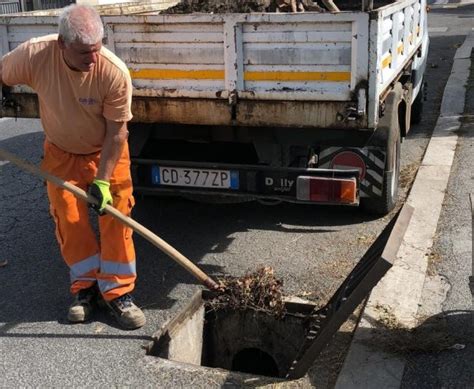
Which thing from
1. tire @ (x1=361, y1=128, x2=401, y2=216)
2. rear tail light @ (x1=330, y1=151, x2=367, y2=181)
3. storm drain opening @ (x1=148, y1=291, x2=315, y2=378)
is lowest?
A: storm drain opening @ (x1=148, y1=291, x2=315, y2=378)

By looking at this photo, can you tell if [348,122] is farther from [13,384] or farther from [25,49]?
[13,384]

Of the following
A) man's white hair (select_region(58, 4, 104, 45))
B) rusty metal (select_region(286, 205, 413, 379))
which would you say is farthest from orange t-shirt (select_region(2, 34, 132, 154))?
rusty metal (select_region(286, 205, 413, 379))

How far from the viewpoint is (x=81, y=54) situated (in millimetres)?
3449

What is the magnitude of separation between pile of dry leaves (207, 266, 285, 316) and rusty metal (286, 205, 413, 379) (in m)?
0.34

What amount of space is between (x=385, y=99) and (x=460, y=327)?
1810 mm

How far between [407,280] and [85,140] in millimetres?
2289

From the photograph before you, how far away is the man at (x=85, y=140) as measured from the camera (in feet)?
11.8

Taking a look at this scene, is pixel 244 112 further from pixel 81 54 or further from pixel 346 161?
pixel 81 54

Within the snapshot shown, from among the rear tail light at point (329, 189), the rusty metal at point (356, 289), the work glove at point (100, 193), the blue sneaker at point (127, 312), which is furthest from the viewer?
the rear tail light at point (329, 189)

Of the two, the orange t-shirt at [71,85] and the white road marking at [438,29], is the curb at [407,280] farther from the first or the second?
the white road marking at [438,29]

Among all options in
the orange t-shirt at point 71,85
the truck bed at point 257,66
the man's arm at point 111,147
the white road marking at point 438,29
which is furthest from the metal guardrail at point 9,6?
the man's arm at point 111,147

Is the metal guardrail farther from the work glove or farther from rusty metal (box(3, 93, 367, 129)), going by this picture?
the work glove

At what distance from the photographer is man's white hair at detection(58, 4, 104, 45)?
3.38 metres

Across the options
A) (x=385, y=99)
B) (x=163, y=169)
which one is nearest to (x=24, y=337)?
(x=163, y=169)
